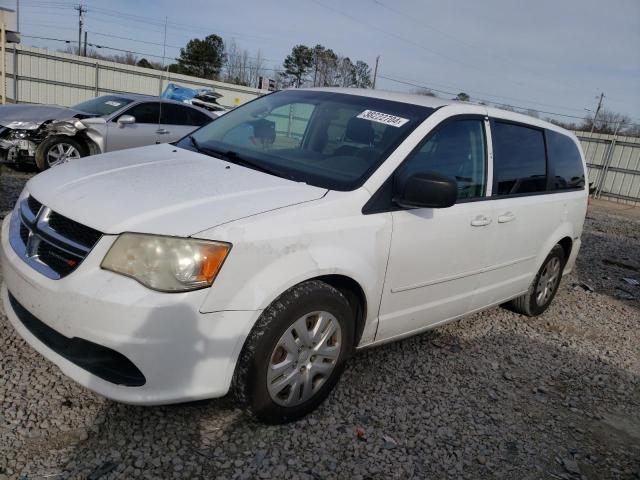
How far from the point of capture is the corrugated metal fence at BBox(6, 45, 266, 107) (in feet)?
64.0

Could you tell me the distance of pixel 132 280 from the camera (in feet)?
7.24

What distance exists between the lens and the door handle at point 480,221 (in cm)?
346

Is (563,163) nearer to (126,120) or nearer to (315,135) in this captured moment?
(315,135)

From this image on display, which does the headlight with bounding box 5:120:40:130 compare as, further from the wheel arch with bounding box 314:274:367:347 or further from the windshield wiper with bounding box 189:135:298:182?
the wheel arch with bounding box 314:274:367:347

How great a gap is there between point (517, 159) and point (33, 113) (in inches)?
315

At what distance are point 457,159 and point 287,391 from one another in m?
1.85

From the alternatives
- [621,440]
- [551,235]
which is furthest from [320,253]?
[551,235]

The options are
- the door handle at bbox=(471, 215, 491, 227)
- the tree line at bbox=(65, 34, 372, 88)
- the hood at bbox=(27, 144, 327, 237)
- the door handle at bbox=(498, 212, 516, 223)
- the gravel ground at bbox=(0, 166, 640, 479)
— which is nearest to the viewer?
the hood at bbox=(27, 144, 327, 237)

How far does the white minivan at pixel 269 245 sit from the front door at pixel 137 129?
18.3 feet

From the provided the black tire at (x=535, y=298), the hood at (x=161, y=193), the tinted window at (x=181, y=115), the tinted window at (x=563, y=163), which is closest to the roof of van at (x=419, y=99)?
the tinted window at (x=563, y=163)

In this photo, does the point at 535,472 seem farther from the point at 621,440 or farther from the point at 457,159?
the point at 457,159

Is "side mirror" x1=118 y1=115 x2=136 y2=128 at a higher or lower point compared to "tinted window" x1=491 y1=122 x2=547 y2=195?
lower

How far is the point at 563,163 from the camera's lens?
4.72 metres

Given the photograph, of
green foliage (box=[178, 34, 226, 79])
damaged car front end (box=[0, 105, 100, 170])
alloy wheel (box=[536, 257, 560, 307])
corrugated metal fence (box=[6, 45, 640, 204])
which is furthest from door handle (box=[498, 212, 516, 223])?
green foliage (box=[178, 34, 226, 79])
